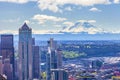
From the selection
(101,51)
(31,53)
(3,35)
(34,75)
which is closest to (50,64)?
(34,75)

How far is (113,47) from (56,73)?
62027 millimetres

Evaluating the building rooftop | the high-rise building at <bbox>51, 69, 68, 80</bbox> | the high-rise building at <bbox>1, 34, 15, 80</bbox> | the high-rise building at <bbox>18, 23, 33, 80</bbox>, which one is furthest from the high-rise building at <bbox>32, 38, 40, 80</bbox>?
the high-rise building at <bbox>51, 69, 68, 80</bbox>

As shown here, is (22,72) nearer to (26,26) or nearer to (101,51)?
(26,26)

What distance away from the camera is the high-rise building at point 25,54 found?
46.6 metres

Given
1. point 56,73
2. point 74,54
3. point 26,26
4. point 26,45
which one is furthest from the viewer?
point 74,54

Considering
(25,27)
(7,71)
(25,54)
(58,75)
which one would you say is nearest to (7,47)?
(25,27)

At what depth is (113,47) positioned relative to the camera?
96.0 m

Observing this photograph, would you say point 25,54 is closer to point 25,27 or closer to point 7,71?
point 25,27

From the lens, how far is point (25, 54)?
50.3 metres

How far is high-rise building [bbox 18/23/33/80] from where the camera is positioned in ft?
153

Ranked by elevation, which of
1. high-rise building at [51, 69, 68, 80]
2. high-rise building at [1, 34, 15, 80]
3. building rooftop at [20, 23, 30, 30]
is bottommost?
high-rise building at [51, 69, 68, 80]

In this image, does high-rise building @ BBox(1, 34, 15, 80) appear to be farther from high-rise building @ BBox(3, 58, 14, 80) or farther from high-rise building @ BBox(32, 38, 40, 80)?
high-rise building @ BBox(32, 38, 40, 80)

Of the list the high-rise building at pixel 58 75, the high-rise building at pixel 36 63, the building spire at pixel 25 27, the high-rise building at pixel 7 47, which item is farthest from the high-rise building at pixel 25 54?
the high-rise building at pixel 58 75

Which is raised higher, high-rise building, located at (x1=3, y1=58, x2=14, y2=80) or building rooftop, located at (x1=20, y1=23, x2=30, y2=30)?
building rooftop, located at (x1=20, y1=23, x2=30, y2=30)
